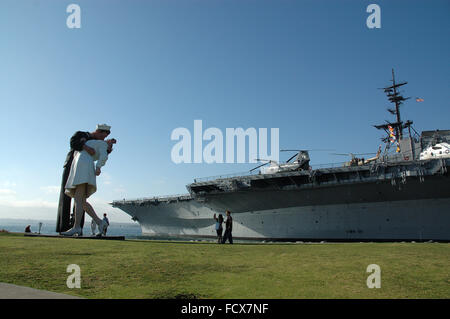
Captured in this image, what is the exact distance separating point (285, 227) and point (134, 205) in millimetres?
23442

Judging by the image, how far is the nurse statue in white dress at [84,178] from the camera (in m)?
11.2

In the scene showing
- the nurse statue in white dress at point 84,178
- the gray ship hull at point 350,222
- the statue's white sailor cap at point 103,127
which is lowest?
the gray ship hull at point 350,222

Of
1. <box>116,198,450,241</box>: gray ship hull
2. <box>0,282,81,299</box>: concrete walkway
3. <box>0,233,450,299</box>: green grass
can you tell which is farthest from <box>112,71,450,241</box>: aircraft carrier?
<box>0,282,81,299</box>: concrete walkway

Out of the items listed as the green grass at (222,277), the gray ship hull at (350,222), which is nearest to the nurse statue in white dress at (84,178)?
the green grass at (222,277)

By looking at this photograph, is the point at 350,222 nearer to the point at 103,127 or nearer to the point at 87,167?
the point at 103,127

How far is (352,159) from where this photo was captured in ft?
97.0

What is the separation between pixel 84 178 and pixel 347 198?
19.9 metres

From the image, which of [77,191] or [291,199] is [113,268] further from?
[291,199]

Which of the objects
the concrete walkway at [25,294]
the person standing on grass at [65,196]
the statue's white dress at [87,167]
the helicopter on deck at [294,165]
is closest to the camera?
the concrete walkway at [25,294]

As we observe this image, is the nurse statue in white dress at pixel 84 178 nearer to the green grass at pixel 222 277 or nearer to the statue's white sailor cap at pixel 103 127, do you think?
the statue's white sailor cap at pixel 103 127

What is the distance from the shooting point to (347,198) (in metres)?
24.7

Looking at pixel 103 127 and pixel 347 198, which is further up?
pixel 103 127

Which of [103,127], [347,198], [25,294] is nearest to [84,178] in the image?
[103,127]

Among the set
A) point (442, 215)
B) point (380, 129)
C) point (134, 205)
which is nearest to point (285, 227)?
point (442, 215)
